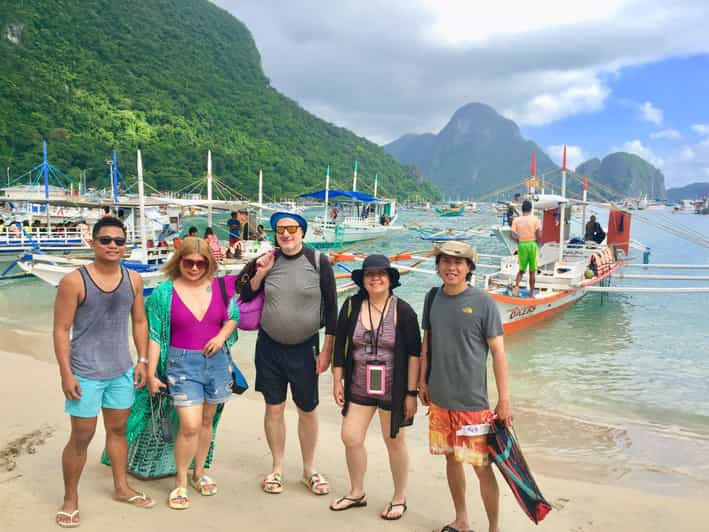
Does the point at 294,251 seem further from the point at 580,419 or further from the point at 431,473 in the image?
the point at 580,419

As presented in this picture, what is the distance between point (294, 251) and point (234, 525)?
164 cm

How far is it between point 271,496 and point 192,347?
1.14 m

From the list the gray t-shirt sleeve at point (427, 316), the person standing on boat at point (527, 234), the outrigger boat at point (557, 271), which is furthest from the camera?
the outrigger boat at point (557, 271)

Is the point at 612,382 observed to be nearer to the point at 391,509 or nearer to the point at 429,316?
the point at 391,509

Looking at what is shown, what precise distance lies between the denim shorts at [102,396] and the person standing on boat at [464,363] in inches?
66.7

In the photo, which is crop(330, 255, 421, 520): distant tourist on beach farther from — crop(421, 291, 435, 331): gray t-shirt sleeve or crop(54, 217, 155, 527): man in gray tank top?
crop(54, 217, 155, 527): man in gray tank top

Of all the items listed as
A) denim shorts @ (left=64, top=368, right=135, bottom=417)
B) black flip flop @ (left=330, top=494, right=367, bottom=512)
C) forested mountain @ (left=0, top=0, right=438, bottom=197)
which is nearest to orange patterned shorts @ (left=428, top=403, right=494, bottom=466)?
black flip flop @ (left=330, top=494, right=367, bottom=512)

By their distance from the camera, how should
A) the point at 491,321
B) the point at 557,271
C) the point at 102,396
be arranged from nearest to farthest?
the point at 491,321 → the point at 102,396 → the point at 557,271

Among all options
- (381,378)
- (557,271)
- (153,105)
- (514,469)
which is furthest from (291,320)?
(153,105)

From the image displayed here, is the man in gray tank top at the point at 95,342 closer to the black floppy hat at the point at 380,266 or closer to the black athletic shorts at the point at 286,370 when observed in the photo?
the black athletic shorts at the point at 286,370

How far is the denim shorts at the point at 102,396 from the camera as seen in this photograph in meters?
2.71

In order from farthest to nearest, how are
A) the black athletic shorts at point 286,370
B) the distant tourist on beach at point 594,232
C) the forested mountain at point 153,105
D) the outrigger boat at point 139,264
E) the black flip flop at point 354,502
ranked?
the forested mountain at point 153,105 < the distant tourist on beach at point 594,232 < the outrigger boat at point 139,264 < the black athletic shorts at point 286,370 < the black flip flop at point 354,502

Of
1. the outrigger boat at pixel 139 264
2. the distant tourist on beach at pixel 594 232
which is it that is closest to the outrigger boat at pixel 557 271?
the distant tourist on beach at pixel 594 232

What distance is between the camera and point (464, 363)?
274 cm
